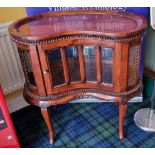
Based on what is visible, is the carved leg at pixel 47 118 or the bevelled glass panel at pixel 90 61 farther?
the carved leg at pixel 47 118

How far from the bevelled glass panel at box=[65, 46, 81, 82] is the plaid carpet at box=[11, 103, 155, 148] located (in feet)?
1.63

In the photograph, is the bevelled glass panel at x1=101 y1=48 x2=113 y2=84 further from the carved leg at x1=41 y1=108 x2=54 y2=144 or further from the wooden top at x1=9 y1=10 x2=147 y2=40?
the carved leg at x1=41 y1=108 x2=54 y2=144

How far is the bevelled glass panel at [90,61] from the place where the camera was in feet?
3.74

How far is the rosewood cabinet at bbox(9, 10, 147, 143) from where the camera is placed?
1.07 m

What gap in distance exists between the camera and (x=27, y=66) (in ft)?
4.09

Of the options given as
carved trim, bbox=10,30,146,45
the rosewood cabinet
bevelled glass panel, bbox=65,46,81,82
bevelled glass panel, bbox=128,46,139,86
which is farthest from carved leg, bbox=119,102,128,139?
carved trim, bbox=10,30,146,45

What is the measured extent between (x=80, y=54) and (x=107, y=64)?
151 mm

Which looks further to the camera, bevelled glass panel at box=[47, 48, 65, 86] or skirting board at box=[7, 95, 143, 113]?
skirting board at box=[7, 95, 143, 113]

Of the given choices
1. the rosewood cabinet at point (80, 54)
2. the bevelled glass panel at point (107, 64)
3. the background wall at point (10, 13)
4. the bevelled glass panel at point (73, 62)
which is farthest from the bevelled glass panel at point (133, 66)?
the background wall at point (10, 13)

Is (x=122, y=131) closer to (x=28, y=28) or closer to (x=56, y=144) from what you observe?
(x=56, y=144)

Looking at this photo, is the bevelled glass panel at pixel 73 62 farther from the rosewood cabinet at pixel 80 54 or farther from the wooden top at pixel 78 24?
the wooden top at pixel 78 24

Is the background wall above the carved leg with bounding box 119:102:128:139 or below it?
above

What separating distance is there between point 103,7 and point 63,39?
15.5 inches

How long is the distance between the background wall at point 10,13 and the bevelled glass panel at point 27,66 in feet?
1.41
